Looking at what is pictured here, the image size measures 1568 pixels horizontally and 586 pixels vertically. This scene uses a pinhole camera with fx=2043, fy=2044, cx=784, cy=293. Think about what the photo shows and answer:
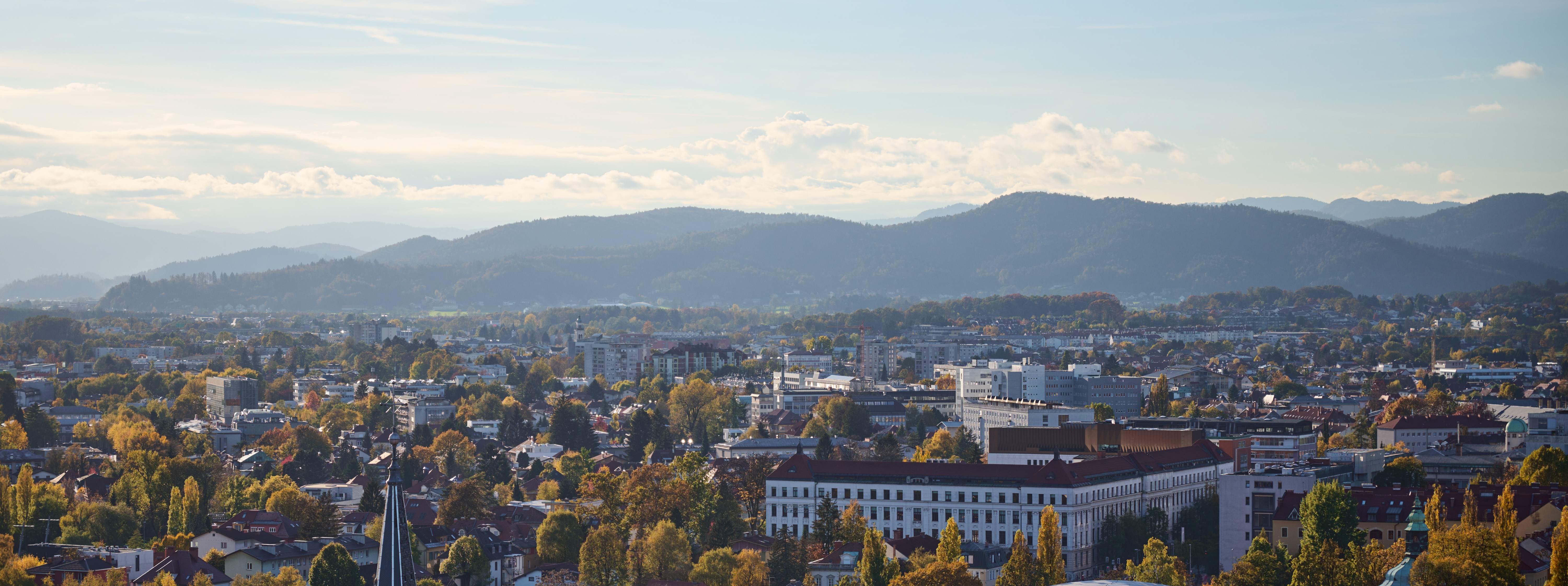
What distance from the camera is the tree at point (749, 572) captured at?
6316 centimetres

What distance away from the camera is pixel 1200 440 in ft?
297

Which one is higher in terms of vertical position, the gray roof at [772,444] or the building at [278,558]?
the gray roof at [772,444]

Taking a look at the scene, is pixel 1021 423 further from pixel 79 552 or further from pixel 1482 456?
pixel 79 552

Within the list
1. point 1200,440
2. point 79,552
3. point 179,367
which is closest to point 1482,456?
point 1200,440

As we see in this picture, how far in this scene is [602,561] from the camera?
67500mm

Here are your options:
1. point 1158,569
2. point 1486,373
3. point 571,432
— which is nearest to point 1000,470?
point 1158,569

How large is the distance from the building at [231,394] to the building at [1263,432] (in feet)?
244

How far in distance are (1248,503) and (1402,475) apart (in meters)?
12.0

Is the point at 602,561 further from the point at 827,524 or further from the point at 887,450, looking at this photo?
the point at 887,450

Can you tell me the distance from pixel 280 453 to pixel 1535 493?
7002cm

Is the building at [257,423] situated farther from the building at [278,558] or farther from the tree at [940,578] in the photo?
the tree at [940,578]

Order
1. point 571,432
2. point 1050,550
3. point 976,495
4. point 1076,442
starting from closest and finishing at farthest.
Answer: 1. point 1050,550
2. point 976,495
3. point 1076,442
4. point 571,432

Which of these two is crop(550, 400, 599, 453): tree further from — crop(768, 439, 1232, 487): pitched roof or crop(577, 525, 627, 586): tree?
crop(577, 525, 627, 586): tree

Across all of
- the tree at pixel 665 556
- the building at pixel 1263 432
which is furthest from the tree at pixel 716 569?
the building at pixel 1263 432
